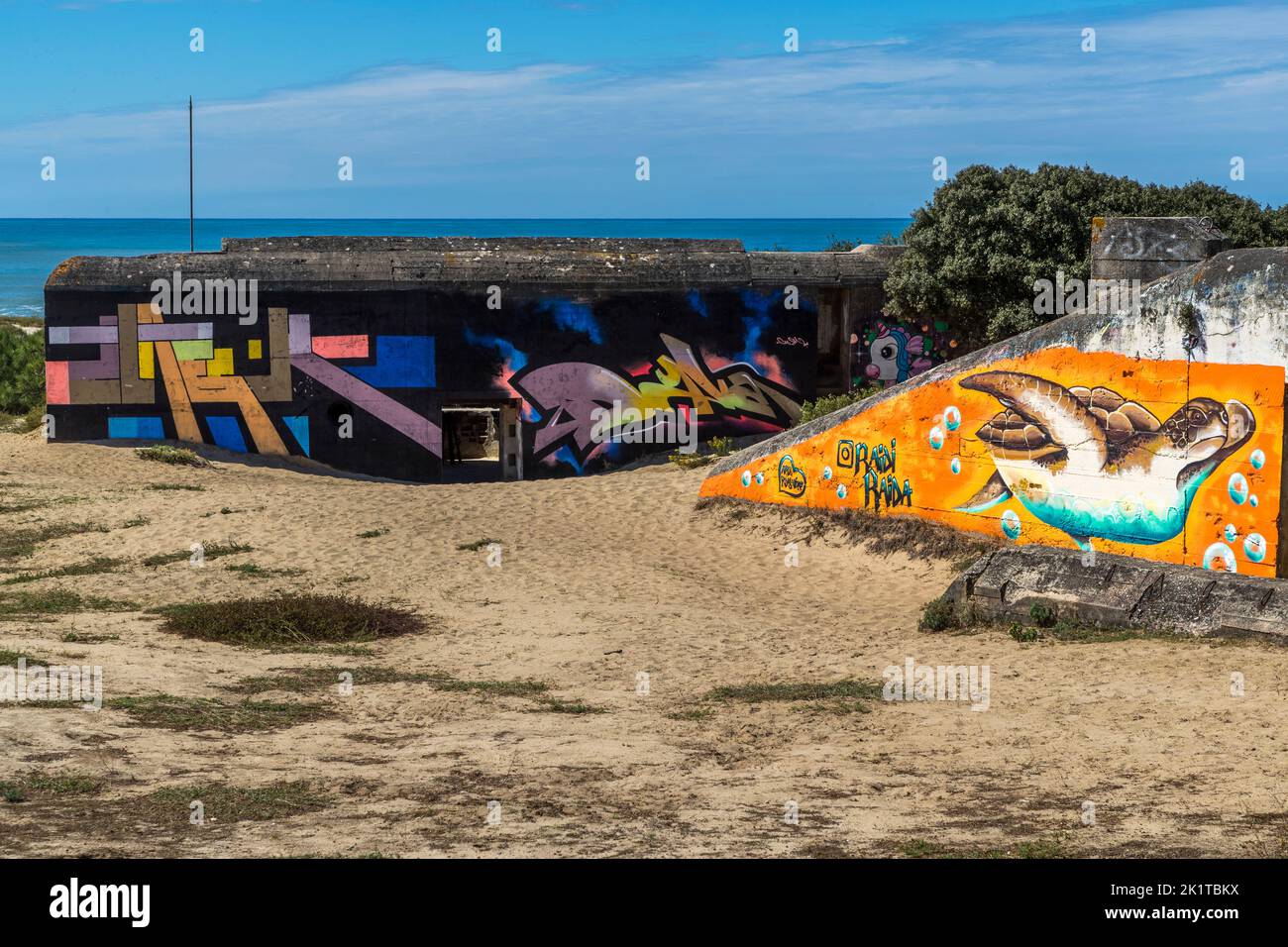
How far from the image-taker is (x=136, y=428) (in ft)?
88.4

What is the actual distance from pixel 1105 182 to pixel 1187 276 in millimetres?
13086

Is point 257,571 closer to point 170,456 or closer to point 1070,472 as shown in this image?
point 170,456

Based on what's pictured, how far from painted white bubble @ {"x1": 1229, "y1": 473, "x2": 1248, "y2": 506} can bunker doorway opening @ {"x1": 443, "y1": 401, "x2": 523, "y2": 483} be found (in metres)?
15.1

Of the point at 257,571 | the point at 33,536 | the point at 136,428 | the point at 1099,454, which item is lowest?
the point at 257,571

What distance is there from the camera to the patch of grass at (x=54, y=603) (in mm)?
14922

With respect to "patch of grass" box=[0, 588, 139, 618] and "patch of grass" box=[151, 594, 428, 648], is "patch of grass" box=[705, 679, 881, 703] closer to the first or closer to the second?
"patch of grass" box=[151, 594, 428, 648]

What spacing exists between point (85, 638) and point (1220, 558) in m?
11.7

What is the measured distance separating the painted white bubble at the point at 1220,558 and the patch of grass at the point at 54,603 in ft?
38.4

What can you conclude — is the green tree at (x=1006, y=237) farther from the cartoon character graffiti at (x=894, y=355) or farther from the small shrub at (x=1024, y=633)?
the small shrub at (x=1024, y=633)

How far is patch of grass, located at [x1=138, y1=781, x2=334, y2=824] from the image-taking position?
8.27m

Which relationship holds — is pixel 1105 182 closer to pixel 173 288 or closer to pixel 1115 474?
pixel 1115 474
